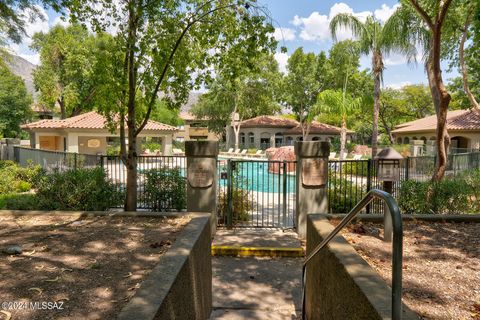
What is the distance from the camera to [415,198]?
26.2 ft

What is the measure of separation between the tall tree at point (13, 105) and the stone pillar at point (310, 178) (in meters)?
38.2

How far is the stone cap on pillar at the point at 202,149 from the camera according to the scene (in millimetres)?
7730

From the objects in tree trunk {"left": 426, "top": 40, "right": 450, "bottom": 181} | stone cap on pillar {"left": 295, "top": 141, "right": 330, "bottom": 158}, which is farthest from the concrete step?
tree trunk {"left": 426, "top": 40, "right": 450, "bottom": 181}

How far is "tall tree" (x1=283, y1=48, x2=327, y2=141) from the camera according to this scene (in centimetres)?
3822

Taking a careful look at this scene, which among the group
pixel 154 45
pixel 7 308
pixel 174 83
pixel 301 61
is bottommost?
pixel 7 308

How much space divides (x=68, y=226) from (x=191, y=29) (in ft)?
16.4

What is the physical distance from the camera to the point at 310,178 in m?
7.76

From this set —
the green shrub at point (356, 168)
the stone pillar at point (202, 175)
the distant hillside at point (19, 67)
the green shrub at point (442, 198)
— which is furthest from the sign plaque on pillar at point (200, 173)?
the distant hillside at point (19, 67)

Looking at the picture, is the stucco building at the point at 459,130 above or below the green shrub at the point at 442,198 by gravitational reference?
above

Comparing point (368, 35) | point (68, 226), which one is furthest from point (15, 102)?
point (68, 226)

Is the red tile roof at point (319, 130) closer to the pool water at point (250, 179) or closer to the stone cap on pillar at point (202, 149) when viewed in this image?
the pool water at point (250, 179)

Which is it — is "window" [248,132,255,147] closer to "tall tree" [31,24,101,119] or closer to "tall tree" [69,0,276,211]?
"tall tree" [31,24,101,119]

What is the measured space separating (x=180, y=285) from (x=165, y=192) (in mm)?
6153

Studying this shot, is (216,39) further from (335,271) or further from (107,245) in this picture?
(335,271)
